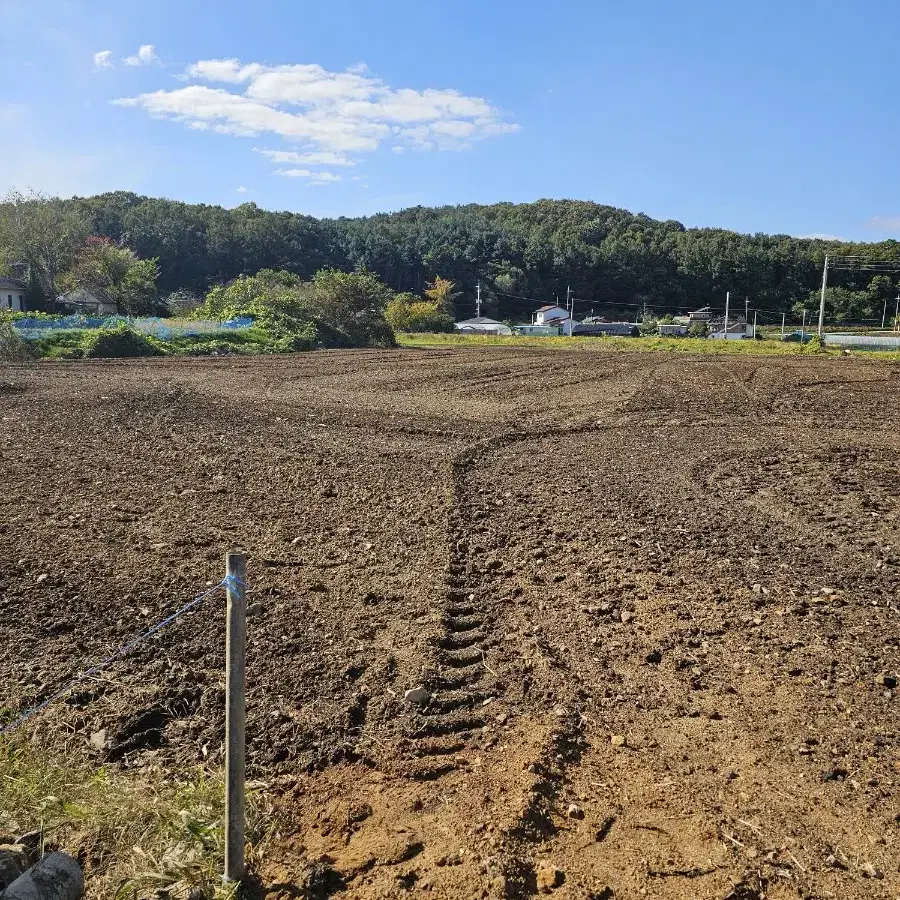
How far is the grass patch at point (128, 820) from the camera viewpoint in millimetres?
2828

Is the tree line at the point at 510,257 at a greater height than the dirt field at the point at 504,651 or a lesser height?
greater

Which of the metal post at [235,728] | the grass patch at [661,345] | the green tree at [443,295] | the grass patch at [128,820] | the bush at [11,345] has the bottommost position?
the grass patch at [128,820]

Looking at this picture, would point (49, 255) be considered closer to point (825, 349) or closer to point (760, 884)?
point (825, 349)

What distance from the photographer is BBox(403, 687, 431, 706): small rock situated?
159 inches

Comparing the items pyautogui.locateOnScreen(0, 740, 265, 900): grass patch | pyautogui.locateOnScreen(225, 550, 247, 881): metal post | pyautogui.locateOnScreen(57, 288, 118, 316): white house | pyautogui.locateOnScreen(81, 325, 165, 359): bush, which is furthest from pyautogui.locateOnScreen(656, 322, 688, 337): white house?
pyautogui.locateOnScreen(225, 550, 247, 881): metal post

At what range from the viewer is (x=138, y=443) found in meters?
11.2

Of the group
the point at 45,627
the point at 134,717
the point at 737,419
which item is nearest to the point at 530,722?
the point at 134,717

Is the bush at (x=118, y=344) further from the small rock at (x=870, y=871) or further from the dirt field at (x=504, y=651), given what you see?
the small rock at (x=870, y=871)

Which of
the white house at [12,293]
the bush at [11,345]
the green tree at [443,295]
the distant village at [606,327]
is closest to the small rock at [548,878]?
the bush at [11,345]

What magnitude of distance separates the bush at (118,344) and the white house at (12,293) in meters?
24.5

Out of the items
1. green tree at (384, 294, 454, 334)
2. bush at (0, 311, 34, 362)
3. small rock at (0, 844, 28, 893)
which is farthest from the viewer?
green tree at (384, 294, 454, 334)

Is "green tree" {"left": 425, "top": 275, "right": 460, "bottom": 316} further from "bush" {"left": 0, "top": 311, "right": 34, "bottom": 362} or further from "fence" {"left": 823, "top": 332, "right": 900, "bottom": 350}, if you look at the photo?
"bush" {"left": 0, "top": 311, "right": 34, "bottom": 362}

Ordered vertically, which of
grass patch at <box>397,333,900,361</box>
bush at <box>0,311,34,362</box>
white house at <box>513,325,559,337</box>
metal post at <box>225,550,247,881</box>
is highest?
white house at <box>513,325,559,337</box>

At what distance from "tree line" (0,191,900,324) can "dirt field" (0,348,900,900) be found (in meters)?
91.9
